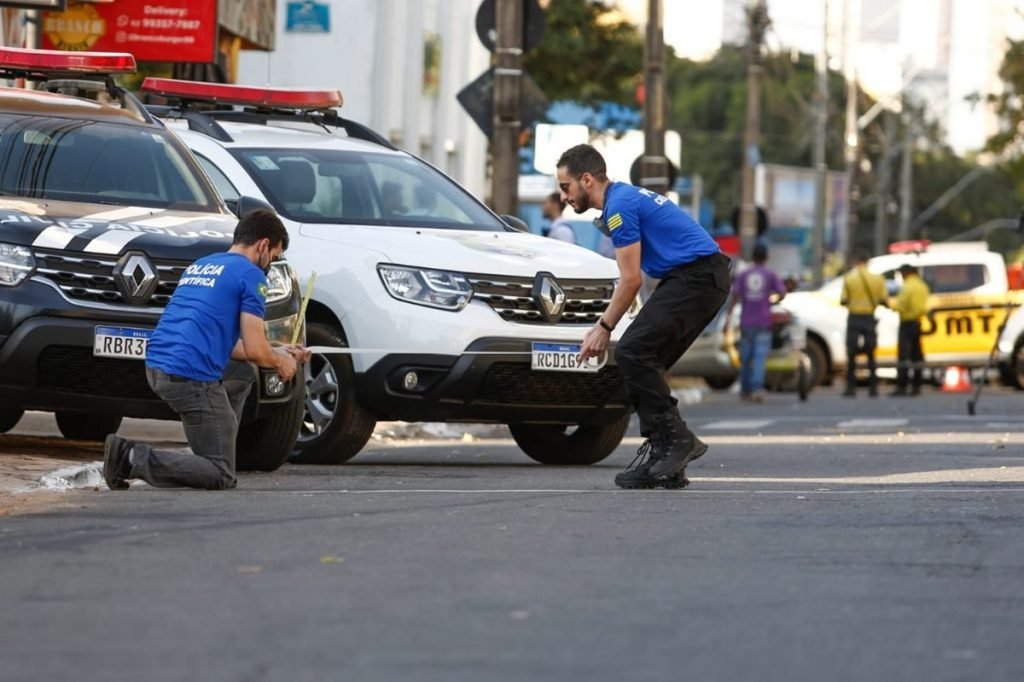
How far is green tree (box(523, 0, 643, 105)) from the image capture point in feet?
128

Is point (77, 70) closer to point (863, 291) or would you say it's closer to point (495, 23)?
point (495, 23)

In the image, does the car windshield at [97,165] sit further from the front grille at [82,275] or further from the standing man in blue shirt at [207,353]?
the standing man in blue shirt at [207,353]

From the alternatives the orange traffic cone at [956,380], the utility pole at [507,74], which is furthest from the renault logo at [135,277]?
the orange traffic cone at [956,380]

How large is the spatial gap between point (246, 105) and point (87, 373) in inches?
163

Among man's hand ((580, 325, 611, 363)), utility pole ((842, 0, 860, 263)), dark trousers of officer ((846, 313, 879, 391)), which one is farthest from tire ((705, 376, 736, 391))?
utility pole ((842, 0, 860, 263))

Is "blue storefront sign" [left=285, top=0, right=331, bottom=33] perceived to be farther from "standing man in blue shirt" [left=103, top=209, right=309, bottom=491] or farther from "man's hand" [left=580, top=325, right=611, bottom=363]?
"standing man in blue shirt" [left=103, top=209, right=309, bottom=491]

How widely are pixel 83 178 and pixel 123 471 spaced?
2.43 metres

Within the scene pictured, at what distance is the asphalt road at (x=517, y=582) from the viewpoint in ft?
18.9

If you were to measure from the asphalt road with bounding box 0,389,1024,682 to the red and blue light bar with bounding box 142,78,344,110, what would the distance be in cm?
367

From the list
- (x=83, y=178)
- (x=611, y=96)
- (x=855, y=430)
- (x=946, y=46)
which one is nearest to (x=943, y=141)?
(x=946, y=46)

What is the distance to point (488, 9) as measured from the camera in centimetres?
2031

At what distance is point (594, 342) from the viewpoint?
10922 millimetres

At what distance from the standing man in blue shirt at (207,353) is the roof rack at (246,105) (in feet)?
12.1

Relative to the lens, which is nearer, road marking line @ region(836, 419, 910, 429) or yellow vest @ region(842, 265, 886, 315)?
road marking line @ region(836, 419, 910, 429)
